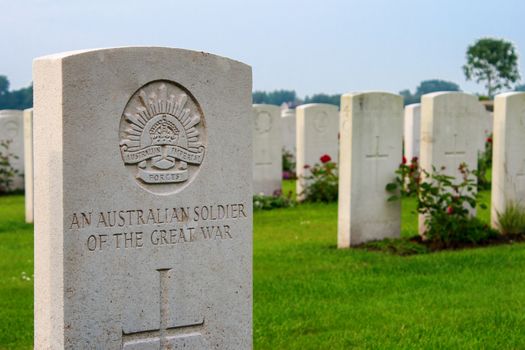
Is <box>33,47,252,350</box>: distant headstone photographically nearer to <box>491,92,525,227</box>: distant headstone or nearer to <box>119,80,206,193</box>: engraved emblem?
<box>119,80,206,193</box>: engraved emblem

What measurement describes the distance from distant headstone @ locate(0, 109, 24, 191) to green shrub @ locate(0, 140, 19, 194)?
0.11 feet

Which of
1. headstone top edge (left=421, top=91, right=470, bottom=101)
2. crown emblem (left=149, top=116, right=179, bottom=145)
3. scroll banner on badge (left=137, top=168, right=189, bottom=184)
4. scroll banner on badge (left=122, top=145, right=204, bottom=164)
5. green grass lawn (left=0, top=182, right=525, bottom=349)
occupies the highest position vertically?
headstone top edge (left=421, top=91, right=470, bottom=101)

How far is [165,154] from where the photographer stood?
14.4ft

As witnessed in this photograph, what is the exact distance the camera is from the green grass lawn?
20.1 feet

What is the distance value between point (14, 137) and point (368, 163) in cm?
905

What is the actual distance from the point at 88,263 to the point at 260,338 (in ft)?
7.00

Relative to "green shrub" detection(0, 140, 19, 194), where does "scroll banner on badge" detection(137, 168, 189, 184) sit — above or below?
above

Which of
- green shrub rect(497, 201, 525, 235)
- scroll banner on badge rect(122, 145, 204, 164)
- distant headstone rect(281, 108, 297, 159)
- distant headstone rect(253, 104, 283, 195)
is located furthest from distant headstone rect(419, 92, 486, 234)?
distant headstone rect(281, 108, 297, 159)

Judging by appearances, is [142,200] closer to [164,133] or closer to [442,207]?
[164,133]

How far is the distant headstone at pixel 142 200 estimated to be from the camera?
417 centimetres

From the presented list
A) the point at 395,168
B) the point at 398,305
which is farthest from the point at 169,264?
the point at 395,168

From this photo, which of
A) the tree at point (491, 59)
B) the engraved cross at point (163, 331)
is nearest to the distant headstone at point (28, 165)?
the engraved cross at point (163, 331)

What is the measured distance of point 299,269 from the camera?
856cm

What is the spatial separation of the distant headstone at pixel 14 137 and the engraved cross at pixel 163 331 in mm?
12910
